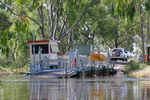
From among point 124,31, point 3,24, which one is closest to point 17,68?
point 124,31

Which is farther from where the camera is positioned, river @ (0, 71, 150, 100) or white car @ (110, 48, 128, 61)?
white car @ (110, 48, 128, 61)

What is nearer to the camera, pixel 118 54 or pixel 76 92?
pixel 76 92

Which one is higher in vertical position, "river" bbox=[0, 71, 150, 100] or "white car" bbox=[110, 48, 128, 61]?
"white car" bbox=[110, 48, 128, 61]

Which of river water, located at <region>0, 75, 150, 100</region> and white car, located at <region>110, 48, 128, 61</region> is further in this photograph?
white car, located at <region>110, 48, 128, 61</region>

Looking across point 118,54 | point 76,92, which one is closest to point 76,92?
point 76,92

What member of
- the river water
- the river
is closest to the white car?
the river

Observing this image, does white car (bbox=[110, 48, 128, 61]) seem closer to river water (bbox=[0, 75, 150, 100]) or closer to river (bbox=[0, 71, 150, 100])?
river (bbox=[0, 71, 150, 100])

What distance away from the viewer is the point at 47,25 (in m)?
67.2

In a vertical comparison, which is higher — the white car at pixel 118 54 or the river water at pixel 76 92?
the white car at pixel 118 54

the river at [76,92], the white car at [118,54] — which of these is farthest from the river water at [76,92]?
the white car at [118,54]

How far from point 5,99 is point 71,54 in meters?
22.0

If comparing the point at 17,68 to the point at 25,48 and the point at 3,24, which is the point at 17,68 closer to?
the point at 25,48

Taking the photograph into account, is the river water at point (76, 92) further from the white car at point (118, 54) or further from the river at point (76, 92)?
the white car at point (118, 54)

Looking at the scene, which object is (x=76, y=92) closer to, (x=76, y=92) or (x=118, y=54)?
(x=76, y=92)
